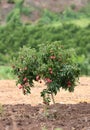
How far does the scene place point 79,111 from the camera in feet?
40.6

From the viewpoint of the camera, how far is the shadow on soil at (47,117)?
1041cm

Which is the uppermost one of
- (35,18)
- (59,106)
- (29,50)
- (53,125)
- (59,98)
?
(29,50)

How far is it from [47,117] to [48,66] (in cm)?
106

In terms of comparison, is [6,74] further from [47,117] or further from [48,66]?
[47,117]

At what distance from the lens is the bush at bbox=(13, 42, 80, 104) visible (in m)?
11.9

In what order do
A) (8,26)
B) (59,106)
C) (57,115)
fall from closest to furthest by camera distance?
(57,115), (59,106), (8,26)

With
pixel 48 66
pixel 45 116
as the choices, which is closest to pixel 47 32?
pixel 48 66

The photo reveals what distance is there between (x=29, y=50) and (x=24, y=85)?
0.75 metres

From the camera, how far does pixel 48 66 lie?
11773 millimetres

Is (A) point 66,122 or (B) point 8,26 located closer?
(A) point 66,122

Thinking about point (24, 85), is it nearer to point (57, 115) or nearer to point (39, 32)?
point (57, 115)

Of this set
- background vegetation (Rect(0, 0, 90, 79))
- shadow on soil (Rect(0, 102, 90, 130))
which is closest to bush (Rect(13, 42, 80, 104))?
shadow on soil (Rect(0, 102, 90, 130))

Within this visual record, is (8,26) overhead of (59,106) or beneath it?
beneath

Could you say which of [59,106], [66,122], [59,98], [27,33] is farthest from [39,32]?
[66,122]
